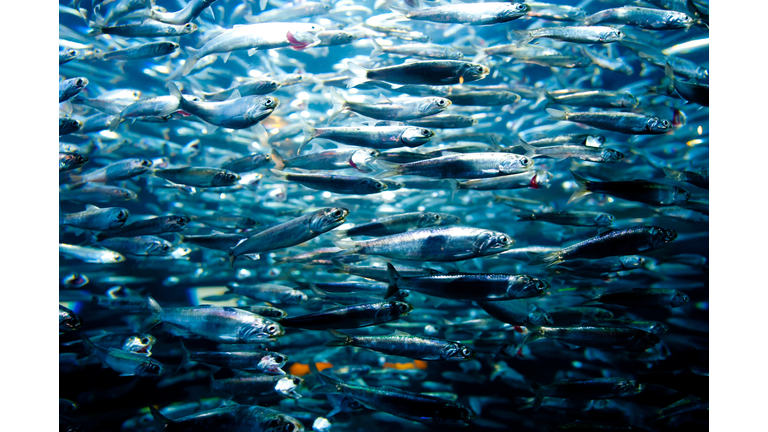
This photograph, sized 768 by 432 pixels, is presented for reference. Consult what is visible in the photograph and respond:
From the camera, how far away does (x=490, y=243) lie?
2674 mm

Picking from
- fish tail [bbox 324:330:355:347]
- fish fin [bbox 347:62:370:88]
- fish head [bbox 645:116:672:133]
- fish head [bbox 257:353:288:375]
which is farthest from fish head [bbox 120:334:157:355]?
fish head [bbox 645:116:672:133]

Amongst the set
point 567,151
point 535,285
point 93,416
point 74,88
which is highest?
point 74,88

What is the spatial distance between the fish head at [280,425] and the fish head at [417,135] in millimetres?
2742

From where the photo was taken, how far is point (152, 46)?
345 cm

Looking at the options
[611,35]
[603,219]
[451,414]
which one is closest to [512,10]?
[611,35]

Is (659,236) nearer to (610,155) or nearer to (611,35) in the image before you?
(610,155)

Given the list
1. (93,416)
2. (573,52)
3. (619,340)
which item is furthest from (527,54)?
(93,416)

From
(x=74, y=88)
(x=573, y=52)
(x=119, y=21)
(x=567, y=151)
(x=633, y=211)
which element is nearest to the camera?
(x=74, y=88)

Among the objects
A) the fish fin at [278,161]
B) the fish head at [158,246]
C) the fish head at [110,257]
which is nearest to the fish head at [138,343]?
the fish head at [158,246]

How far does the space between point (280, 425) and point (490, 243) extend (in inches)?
97.2

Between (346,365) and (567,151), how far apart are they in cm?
531

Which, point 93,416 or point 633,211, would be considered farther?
point 633,211

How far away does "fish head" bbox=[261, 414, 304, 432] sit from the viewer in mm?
3076

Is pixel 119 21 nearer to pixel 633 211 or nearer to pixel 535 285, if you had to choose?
pixel 535 285
